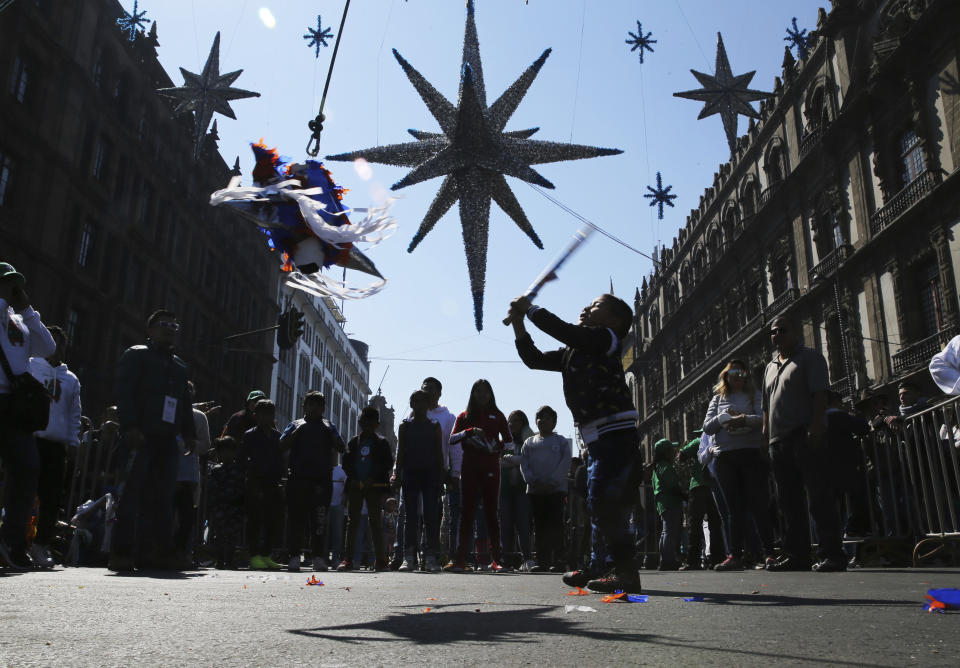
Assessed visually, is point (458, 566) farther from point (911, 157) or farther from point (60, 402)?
point (911, 157)

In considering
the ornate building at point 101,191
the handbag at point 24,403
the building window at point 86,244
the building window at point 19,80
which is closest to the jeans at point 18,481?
the handbag at point 24,403

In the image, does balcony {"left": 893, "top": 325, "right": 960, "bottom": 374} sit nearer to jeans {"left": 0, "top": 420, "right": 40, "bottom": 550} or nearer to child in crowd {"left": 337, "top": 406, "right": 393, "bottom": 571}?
child in crowd {"left": 337, "top": 406, "right": 393, "bottom": 571}

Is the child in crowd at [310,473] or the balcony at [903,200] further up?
the balcony at [903,200]

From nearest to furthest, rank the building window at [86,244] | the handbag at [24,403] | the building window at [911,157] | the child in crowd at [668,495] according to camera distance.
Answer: the handbag at [24,403] → the child in crowd at [668,495] → the building window at [911,157] → the building window at [86,244]

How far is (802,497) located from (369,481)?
3820 millimetres

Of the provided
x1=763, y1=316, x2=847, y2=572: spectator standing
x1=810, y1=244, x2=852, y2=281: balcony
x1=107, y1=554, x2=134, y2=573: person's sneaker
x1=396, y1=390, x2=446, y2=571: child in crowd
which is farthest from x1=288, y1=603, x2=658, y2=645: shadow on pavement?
x1=810, y1=244, x2=852, y2=281: balcony

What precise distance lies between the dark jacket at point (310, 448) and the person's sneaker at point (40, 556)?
6.70 ft

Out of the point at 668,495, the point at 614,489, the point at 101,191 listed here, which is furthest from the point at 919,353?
the point at 101,191

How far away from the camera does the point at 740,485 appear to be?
6484mm

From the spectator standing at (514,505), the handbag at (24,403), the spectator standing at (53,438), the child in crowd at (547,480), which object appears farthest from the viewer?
the spectator standing at (514,505)

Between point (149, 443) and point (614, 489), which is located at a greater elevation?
point (149, 443)

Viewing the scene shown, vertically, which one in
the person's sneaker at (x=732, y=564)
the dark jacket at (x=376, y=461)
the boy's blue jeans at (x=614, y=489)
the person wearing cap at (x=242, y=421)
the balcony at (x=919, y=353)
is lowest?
the person's sneaker at (x=732, y=564)

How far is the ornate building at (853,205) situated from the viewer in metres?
20.2

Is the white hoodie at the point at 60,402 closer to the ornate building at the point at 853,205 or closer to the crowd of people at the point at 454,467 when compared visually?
the crowd of people at the point at 454,467
